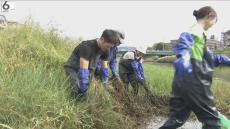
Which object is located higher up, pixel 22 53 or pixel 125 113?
pixel 22 53

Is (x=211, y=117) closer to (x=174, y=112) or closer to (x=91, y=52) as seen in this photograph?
(x=174, y=112)

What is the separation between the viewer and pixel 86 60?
693cm

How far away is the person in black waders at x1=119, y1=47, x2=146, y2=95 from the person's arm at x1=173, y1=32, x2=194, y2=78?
450 cm

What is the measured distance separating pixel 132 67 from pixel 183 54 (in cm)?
506

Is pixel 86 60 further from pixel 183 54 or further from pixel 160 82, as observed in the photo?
pixel 160 82

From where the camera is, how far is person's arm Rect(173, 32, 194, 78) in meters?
5.72

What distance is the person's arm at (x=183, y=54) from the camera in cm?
572

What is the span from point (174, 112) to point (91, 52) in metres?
1.56

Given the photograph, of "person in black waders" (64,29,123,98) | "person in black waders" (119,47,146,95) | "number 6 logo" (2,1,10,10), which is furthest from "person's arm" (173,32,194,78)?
"number 6 logo" (2,1,10,10)

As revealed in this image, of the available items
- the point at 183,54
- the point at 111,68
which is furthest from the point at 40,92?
the point at 111,68

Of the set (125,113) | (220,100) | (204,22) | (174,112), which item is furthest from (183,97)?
(220,100)

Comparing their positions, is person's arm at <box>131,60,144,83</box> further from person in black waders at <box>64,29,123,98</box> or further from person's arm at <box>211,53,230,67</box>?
person's arm at <box>211,53,230,67</box>

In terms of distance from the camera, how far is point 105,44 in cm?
698

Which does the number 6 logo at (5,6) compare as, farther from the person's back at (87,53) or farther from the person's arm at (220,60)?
the person's arm at (220,60)
